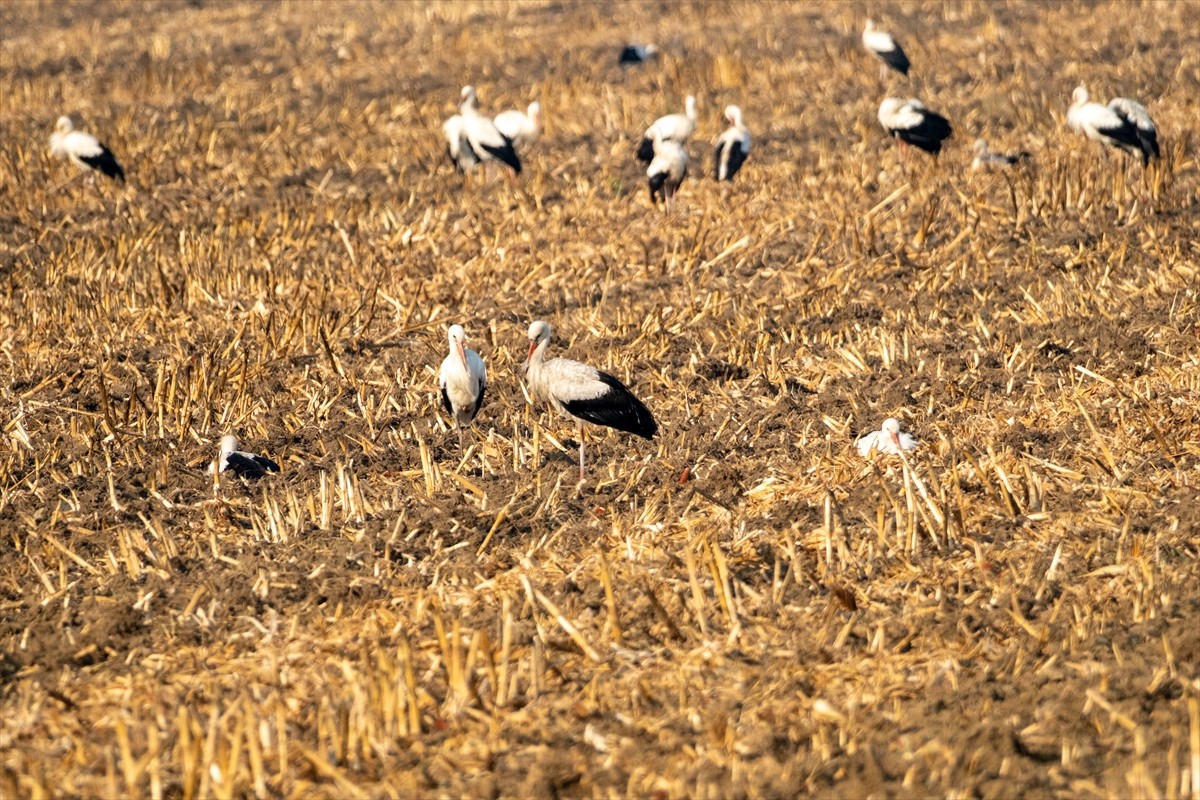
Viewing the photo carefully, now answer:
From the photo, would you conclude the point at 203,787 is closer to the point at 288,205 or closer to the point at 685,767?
the point at 685,767

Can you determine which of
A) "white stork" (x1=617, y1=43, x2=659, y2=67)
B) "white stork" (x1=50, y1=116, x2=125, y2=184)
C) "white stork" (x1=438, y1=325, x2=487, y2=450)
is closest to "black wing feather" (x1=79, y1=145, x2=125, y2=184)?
"white stork" (x1=50, y1=116, x2=125, y2=184)

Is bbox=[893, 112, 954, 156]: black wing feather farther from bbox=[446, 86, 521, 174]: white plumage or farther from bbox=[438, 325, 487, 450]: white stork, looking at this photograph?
bbox=[438, 325, 487, 450]: white stork

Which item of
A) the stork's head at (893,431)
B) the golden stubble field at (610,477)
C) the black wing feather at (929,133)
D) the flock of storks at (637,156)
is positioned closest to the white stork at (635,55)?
the flock of storks at (637,156)

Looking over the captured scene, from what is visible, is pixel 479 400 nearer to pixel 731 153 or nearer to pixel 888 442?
pixel 888 442

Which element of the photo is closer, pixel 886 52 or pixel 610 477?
pixel 610 477

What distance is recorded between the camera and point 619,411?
727 centimetres

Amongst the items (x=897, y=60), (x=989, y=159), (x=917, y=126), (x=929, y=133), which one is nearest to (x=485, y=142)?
(x=917, y=126)

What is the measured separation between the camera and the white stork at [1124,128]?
40.0ft

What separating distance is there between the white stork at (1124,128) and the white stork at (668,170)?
3599 mm

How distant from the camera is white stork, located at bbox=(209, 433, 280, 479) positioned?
7.12 meters

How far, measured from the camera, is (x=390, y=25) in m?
24.2

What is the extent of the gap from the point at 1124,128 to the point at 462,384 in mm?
7276

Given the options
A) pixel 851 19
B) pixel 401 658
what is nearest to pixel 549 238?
pixel 401 658

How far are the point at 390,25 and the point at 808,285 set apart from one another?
1590 cm
